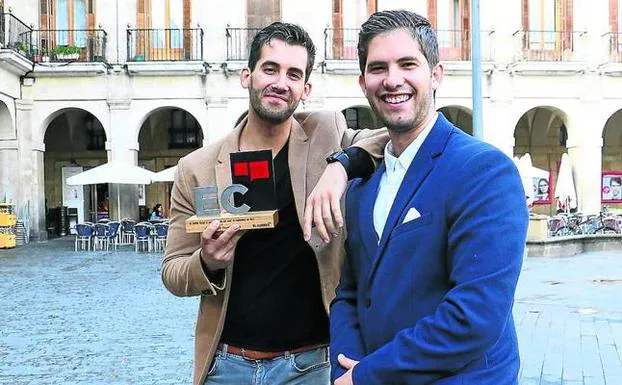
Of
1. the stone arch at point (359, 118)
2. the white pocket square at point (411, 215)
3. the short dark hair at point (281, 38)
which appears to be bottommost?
the white pocket square at point (411, 215)

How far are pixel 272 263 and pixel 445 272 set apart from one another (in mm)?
880

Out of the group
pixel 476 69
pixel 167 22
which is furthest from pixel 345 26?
pixel 476 69

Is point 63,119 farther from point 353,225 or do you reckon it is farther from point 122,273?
point 353,225

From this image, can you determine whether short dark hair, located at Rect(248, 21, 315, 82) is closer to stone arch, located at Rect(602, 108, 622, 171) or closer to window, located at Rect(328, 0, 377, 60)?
window, located at Rect(328, 0, 377, 60)

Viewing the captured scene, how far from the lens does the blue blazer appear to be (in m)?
1.59

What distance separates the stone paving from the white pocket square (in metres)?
4.87

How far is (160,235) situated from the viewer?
1936 cm

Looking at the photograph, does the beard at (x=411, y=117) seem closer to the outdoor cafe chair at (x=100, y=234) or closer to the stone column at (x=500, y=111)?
the outdoor cafe chair at (x=100, y=234)

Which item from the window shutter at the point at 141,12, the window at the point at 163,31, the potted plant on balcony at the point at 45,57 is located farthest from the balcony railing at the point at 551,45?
the potted plant on balcony at the point at 45,57

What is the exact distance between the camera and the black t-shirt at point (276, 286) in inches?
95.9

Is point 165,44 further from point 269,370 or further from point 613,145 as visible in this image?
point 269,370

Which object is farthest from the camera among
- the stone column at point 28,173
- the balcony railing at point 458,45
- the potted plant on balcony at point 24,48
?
the balcony railing at point 458,45

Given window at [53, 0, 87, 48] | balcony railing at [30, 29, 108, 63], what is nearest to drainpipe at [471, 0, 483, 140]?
balcony railing at [30, 29, 108, 63]

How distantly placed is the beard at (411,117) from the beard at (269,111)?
0.59 metres
